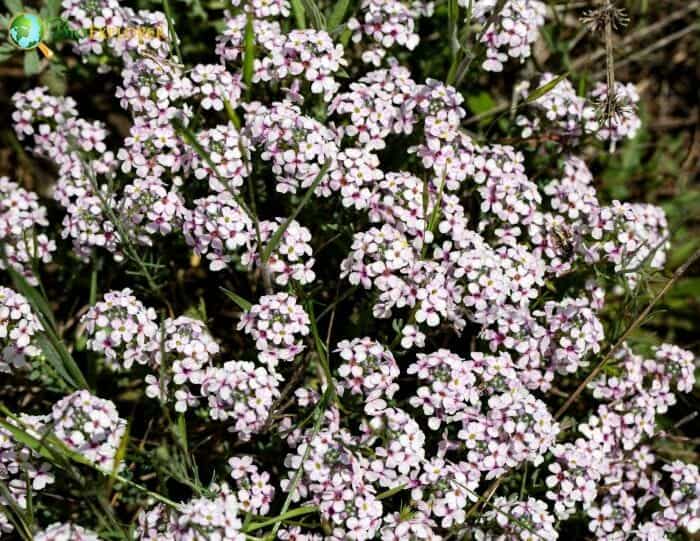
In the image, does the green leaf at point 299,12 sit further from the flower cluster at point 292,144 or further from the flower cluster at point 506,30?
the flower cluster at point 506,30

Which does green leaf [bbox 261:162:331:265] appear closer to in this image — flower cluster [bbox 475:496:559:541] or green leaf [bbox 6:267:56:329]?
green leaf [bbox 6:267:56:329]

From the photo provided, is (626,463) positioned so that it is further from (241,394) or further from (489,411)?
(241,394)

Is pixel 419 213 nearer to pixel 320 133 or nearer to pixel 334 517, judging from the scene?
pixel 320 133

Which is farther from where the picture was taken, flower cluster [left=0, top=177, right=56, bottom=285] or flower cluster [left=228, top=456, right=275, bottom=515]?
flower cluster [left=0, top=177, right=56, bottom=285]

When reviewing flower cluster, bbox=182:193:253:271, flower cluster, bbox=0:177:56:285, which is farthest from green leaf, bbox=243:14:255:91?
flower cluster, bbox=0:177:56:285

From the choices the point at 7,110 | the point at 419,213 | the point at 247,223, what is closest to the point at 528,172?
the point at 419,213

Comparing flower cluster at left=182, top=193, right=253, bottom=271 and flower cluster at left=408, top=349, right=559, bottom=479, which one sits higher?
flower cluster at left=182, top=193, right=253, bottom=271

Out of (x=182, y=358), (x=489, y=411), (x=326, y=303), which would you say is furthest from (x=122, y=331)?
(x=489, y=411)
